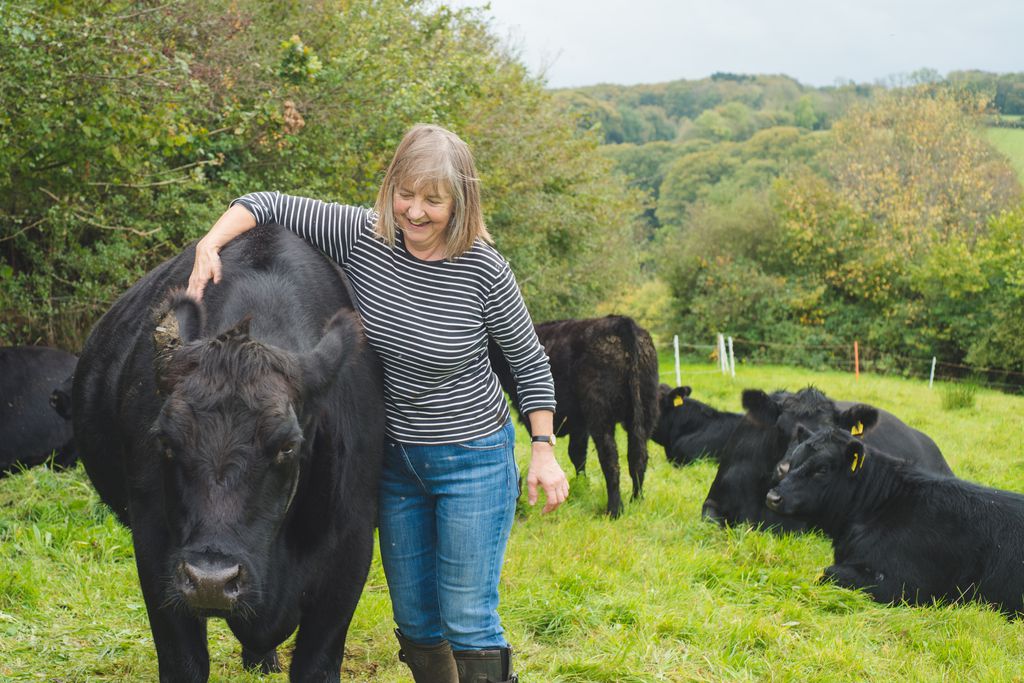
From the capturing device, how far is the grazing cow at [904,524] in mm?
5922

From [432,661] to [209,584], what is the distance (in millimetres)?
1230

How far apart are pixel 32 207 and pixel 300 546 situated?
6416 millimetres

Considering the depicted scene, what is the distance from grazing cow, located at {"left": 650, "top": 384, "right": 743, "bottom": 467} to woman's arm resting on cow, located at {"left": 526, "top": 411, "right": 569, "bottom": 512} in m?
7.93

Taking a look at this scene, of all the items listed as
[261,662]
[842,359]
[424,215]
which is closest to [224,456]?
[424,215]

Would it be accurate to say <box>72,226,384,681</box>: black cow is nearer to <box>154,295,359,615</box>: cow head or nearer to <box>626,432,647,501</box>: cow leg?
<box>154,295,359,615</box>: cow head

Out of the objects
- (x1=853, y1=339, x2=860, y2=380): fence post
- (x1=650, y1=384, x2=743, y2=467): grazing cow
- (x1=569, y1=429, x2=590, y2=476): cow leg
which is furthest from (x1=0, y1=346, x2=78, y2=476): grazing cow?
(x1=853, y1=339, x2=860, y2=380): fence post

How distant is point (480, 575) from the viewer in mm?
3152

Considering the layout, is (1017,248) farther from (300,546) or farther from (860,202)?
(300,546)

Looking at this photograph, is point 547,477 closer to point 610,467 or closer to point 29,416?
point 610,467

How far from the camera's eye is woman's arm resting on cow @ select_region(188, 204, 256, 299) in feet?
10.3

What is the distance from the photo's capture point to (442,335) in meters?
3.08

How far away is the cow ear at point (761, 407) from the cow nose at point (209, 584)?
20.9ft

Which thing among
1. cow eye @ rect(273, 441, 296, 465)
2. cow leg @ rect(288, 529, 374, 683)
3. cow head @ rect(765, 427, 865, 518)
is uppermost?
cow eye @ rect(273, 441, 296, 465)

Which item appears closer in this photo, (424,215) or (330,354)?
(330,354)
